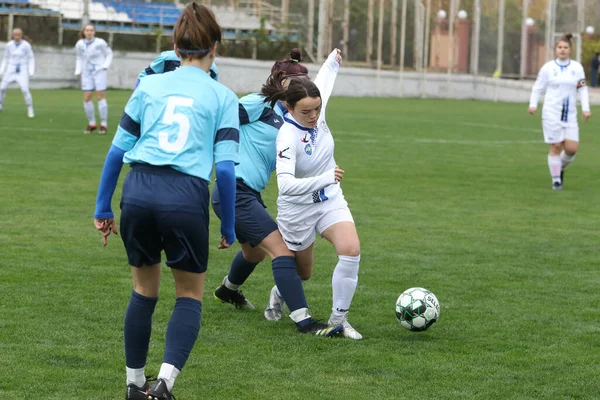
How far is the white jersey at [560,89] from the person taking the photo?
571 inches

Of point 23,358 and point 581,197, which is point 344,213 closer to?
point 23,358

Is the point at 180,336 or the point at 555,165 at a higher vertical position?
the point at 555,165

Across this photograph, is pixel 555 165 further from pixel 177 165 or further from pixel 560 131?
pixel 177 165

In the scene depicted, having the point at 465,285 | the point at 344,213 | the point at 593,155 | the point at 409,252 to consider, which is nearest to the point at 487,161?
the point at 593,155

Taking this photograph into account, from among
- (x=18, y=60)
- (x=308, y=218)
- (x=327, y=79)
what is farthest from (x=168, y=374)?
(x=18, y=60)

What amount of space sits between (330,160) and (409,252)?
314 centimetres

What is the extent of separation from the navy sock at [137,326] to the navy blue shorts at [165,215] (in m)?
0.24

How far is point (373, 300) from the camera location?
24.1ft

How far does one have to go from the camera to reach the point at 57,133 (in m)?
20.5

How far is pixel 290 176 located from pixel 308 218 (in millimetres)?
458

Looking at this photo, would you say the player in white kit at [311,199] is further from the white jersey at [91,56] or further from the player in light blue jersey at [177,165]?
the white jersey at [91,56]

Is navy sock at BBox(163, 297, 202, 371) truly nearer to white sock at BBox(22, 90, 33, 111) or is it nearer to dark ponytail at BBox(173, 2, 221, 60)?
dark ponytail at BBox(173, 2, 221, 60)

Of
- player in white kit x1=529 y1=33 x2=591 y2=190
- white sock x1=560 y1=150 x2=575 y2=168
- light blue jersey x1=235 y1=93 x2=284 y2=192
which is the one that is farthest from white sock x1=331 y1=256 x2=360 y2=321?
white sock x1=560 y1=150 x2=575 y2=168

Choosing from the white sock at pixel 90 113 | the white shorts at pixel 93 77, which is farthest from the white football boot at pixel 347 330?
the white shorts at pixel 93 77
